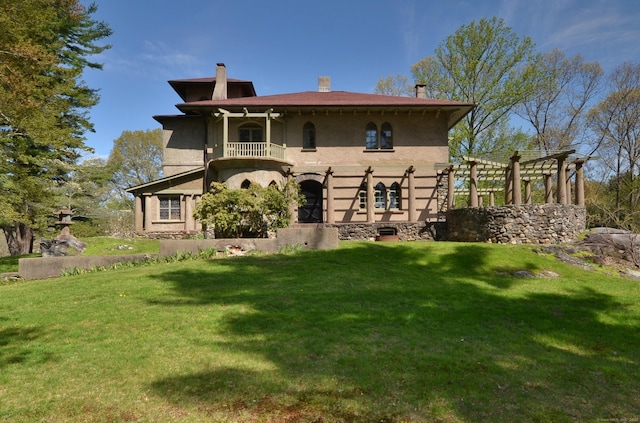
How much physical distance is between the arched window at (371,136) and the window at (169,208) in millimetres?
12246

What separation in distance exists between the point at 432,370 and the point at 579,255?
12.9m

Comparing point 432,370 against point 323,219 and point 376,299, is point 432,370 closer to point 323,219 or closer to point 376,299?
point 376,299

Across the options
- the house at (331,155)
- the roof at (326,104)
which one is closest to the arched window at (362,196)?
the house at (331,155)

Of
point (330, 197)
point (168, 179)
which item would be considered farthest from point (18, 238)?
point (330, 197)

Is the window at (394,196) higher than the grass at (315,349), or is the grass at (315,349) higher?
the window at (394,196)

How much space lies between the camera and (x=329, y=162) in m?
22.7

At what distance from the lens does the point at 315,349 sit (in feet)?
17.8

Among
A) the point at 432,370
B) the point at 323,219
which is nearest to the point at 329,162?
the point at 323,219

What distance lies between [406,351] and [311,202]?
18.1 m

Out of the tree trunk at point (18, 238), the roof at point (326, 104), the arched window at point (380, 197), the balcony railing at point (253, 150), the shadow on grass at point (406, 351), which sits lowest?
the shadow on grass at point (406, 351)

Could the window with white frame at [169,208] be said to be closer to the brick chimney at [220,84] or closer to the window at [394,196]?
the brick chimney at [220,84]

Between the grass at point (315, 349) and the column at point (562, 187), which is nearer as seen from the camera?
the grass at point (315, 349)

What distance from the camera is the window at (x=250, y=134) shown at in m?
22.8

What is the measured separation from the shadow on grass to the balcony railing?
11.5 meters
